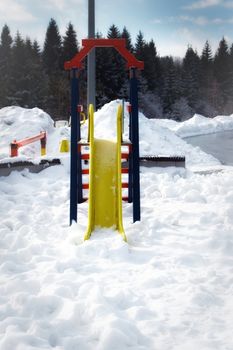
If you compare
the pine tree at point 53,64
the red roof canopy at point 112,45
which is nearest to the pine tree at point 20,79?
the pine tree at point 53,64

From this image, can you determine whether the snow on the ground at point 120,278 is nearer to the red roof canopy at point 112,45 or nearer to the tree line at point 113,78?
the red roof canopy at point 112,45

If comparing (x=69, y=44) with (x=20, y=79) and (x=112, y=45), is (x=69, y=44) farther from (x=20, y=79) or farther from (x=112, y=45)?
(x=112, y=45)

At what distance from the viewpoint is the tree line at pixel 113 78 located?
143 feet

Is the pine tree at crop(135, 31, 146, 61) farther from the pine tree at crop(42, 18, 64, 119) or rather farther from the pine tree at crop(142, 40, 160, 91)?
the pine tree at crop(42, 18, 64, 119)

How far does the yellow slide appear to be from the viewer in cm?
568

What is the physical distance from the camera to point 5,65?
46.0 metres

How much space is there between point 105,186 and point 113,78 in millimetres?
41747

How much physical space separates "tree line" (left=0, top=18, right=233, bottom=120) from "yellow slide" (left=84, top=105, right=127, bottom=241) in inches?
Answer: 1430

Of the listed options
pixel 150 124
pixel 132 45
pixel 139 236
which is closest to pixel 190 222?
pixel 139 236

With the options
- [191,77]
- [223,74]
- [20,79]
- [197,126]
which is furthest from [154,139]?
[223,74]

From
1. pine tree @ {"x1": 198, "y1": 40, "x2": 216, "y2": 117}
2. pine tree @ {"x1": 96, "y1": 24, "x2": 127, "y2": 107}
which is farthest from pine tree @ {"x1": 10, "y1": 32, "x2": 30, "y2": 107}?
pine tree @ {"x1": 198, "y1": 40, "x2": 216, "y2": 117}

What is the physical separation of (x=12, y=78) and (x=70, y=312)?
42.8 meters

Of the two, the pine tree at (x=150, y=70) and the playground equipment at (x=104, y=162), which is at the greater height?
the pine tree at (x=150, y=70)

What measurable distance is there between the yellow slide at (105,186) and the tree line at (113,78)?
3631 cm
